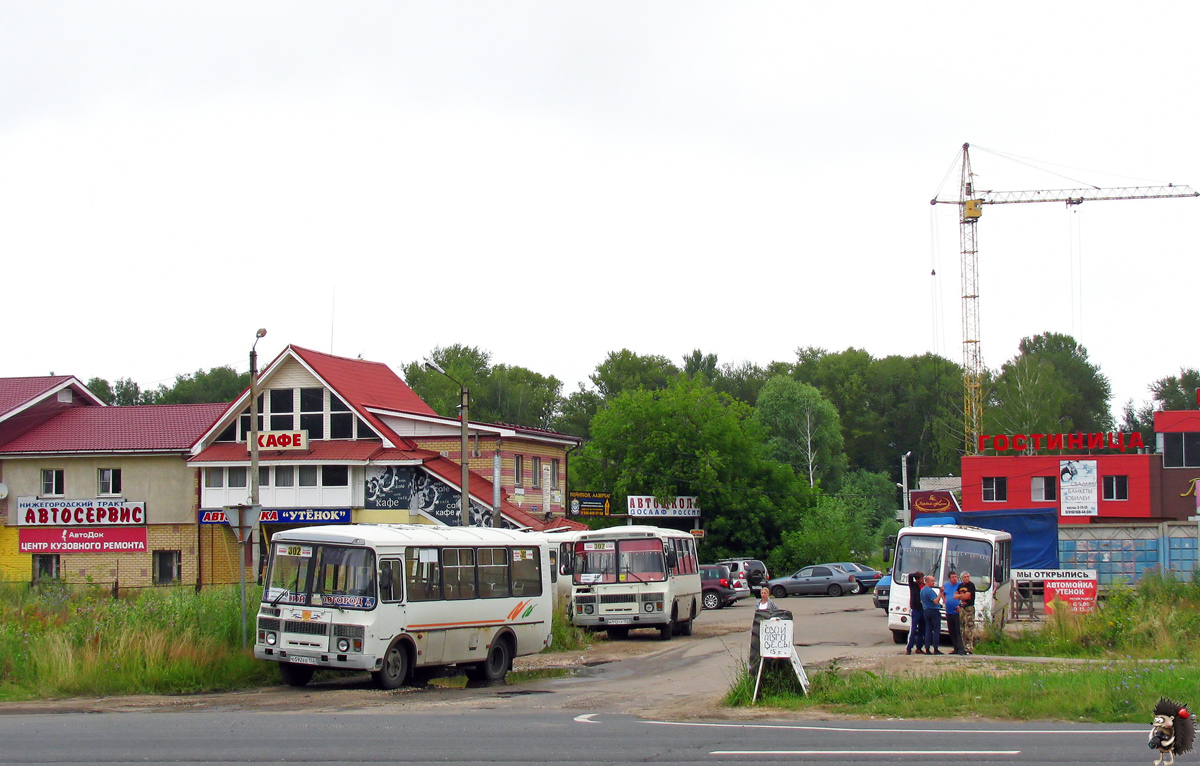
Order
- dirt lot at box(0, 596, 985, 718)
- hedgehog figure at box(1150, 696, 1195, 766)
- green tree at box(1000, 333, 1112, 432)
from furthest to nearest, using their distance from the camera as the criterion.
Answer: green tree at box(1000, 333, 1112, 432) < dirt lot at box(0, 596, 985, 718) < hedgehog figure at box(1150, 696, 1195, 766)

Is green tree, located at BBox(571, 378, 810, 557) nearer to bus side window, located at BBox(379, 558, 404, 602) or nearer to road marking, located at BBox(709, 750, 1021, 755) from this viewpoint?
bus side window, located at BBox(379, 558, 404, 602)

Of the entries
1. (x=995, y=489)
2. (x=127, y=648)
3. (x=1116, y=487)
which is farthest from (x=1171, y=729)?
(x=995, y=489)

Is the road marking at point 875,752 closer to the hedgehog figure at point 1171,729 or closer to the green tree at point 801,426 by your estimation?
the hedgehog figure at point 1171,729

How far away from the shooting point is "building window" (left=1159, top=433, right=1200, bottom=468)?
2483 inches

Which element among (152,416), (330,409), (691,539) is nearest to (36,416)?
(152,416)

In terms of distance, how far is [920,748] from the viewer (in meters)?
11.1

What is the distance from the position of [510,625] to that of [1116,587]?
12.3m

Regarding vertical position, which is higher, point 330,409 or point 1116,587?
point 330,409

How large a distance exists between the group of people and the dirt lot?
756 millimetres

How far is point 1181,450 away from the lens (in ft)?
208

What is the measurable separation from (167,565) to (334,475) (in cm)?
825

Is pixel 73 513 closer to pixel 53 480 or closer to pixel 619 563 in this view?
pixel 53 480

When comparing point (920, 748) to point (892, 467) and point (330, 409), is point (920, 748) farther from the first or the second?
point (892, 467)

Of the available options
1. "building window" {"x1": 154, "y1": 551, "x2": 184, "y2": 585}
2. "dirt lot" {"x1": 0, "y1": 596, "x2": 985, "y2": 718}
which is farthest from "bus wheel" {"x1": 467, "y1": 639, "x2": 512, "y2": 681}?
"building window" {"x1": 154, "y1": 551, "x2": 184, "y2": 585}
